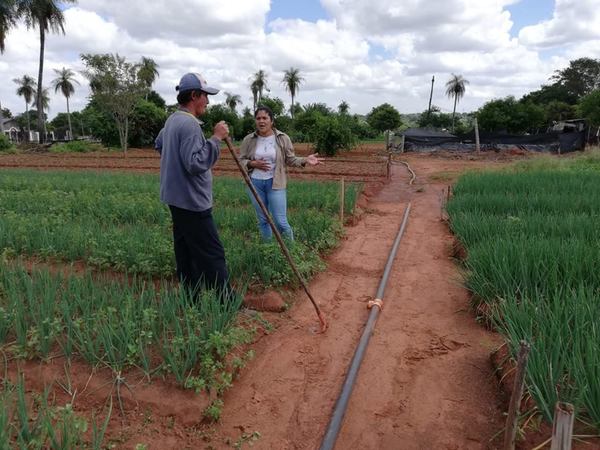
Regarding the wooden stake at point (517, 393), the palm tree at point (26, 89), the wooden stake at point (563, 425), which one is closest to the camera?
the wooden stake at point (563, 425)

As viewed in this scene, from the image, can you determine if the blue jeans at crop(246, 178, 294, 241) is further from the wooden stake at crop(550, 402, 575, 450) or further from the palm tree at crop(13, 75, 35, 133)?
the palm tree at crop(13, 75, 35, 133)

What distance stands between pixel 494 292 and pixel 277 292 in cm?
171

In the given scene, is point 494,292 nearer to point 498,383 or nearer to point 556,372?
point 498,383

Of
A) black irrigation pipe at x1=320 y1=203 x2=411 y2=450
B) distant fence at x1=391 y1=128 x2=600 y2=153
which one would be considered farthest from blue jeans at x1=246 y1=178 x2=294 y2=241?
distant fence at x1=391 y1=128 x2=600 y2=153

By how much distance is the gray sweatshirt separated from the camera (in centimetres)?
285

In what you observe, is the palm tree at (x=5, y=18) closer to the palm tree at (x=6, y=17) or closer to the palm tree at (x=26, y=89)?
the palm tree at (x=6, y=17)

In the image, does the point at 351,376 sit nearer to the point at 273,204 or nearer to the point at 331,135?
the point at 273,204

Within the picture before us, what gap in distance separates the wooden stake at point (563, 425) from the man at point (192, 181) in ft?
6.88

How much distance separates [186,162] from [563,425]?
7.65ft

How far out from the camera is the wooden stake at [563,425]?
4.50ft

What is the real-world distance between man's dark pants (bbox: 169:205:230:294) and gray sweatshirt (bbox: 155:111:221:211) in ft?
0.31

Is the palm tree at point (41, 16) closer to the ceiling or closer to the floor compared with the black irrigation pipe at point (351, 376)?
closer to the ceiling

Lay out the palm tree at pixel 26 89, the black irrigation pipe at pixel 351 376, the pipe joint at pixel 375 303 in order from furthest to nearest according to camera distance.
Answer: the palm tree at pixel 26 89 < the pipe joint at pixel 375 303 < the black irrigation pipe at pixel 351 376

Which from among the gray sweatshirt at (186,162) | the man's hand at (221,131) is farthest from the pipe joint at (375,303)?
the man's hand at (221,131)
